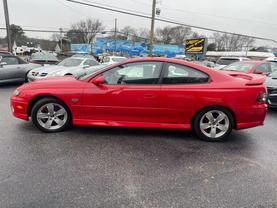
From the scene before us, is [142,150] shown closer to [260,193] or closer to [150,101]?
[150,101]

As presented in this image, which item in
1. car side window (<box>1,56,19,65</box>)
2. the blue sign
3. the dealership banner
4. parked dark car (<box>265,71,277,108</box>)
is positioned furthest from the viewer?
the blue sign

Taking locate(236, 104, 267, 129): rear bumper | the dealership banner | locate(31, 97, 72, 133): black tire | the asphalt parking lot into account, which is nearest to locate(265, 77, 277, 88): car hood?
the asphalt parking lot

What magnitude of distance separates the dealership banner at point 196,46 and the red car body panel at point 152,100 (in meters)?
25.6

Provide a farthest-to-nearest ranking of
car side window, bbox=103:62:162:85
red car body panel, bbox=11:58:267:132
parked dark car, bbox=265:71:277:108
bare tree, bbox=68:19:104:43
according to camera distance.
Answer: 1. bare tree, bbox=68:19:104:43
2. parked dark car, bbox=265:71:277:108
3. car side window, bbox=103:62:162:85
4. red car body panel, bbox=11:58:267:132

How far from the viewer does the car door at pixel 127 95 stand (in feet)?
12.7

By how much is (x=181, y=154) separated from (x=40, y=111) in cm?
270

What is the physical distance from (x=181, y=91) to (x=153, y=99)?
1.70ft

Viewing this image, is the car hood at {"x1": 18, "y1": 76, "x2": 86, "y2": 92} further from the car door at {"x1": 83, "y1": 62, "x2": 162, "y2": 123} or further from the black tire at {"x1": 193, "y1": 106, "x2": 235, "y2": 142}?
the black tire at {"x1": 193, "y1": 106, "x2": 235, "y2": 142}

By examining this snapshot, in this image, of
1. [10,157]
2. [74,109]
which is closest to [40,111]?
[74,109]

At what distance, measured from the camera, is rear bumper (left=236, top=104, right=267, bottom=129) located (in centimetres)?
387

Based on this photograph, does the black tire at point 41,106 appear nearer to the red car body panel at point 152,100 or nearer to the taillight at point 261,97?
the red car body panel at point 152,100

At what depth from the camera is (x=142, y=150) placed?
3570mm

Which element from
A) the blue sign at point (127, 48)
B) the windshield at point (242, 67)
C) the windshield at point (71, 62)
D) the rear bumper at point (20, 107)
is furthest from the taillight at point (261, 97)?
the blue sign at point (127, 48)

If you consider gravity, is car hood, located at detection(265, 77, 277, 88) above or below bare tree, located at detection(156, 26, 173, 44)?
below
